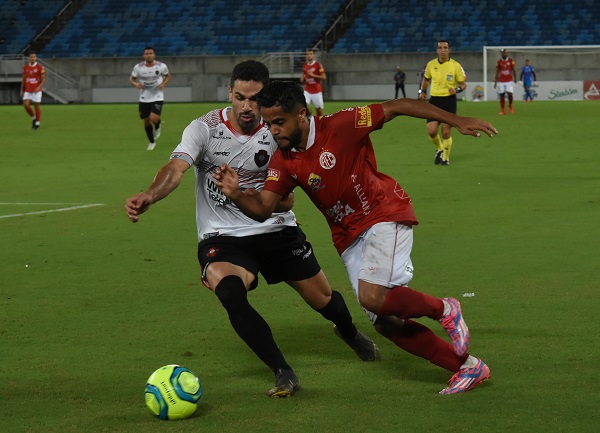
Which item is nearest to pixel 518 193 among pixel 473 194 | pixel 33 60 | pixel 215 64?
pixel 473 194

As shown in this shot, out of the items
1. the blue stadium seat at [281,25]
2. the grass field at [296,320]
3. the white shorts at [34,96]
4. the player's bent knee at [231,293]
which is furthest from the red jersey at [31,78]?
the player's bent knee at [231,293]

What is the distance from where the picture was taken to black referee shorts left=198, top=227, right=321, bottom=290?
6.38m

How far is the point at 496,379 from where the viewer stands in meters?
6.06

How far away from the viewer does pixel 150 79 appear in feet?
81.4

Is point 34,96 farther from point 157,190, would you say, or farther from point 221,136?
point 157,190

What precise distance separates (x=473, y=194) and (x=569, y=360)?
969 centimetres

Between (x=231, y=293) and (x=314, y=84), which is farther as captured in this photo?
(x=314, y=84)

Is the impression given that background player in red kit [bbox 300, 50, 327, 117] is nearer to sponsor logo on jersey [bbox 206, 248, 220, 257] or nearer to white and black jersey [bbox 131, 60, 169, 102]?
white and black jersey [bbox 131, 60, 169, 102]

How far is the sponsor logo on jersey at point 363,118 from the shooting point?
19.4ft

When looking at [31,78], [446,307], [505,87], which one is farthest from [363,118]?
[505,87]

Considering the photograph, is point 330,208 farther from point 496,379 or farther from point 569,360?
point 569,360

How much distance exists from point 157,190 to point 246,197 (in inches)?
21.4

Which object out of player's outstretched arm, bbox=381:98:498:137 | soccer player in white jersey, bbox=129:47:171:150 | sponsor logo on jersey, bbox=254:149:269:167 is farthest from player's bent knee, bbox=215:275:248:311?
soccer player in white jersey, bbox=129:47:171:150

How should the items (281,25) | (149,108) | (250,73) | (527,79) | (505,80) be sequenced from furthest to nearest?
(281,25), (527,79), (505,80), (149,108), (250,73)
